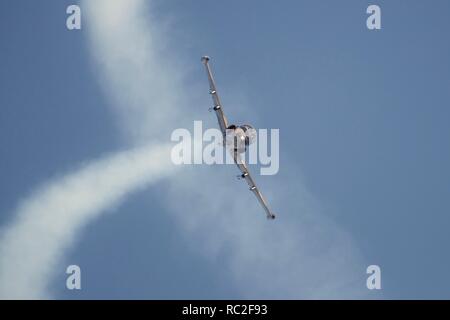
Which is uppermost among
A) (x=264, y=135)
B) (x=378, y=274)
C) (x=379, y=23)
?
(x=379, y=23)

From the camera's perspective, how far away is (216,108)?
117188mm

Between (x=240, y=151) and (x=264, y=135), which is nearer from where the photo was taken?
(x=240, y=151)

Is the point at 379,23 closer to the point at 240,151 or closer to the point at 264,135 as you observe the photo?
the point at 264,135
